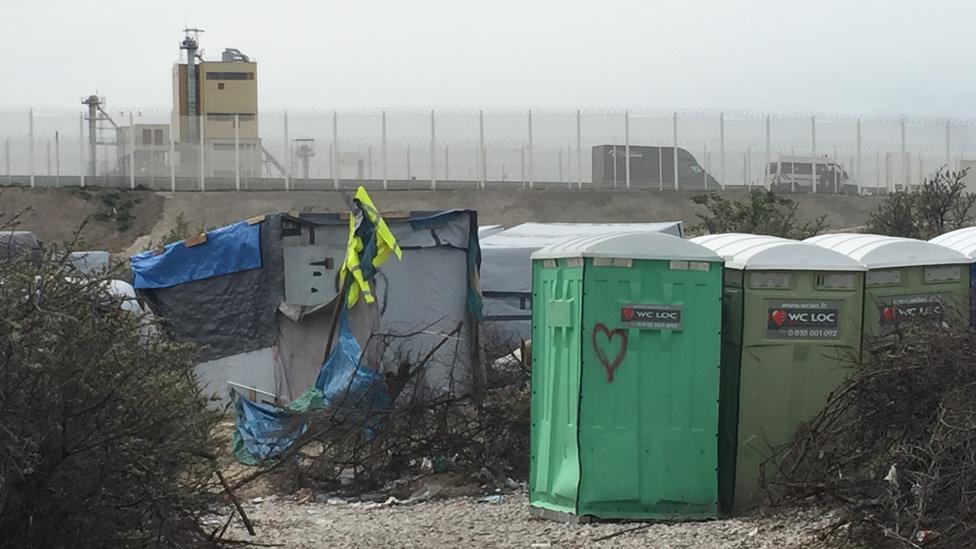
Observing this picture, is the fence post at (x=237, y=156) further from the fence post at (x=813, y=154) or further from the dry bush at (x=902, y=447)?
the dry bush at (x=902, y=447)

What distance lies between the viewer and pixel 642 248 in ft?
28.5

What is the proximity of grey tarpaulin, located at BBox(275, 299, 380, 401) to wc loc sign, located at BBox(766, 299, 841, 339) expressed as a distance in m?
4.93

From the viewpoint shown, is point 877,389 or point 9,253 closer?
point 9,253

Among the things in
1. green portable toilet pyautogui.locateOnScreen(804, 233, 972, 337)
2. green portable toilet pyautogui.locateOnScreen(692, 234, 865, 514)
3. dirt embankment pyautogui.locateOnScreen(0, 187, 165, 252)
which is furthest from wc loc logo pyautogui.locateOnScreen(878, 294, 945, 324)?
dirt embankment pyautogui.locateOnScreen(0, 187, 165, 252)

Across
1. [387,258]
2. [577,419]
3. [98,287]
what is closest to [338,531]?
[577,419]

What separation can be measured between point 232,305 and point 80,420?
28.8 feet

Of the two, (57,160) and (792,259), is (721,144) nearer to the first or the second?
(57,160)

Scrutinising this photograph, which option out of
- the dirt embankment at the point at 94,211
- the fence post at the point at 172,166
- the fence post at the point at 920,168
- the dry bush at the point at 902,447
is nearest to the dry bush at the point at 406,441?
the dry bush at the point at 902,447

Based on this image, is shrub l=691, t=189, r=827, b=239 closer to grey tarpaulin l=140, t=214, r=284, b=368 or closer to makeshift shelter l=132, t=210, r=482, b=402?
makeshift shelter l=132, t=210, r=482, b=402

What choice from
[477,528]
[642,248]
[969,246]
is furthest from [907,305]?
[477,528]

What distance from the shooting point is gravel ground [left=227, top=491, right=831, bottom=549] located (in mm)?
8117

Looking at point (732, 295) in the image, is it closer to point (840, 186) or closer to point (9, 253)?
point (9, 253)

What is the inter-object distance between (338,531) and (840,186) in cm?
3653

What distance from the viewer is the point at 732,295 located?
895 cm
